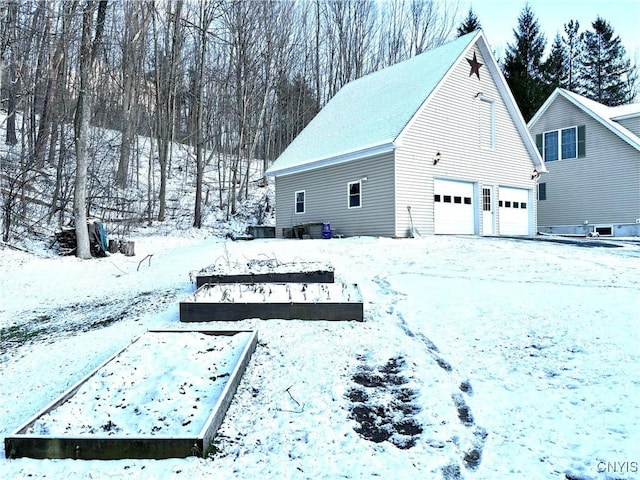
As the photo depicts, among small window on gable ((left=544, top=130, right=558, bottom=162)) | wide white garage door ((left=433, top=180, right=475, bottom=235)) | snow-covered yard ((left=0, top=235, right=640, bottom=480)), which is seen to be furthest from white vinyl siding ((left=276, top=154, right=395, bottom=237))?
small window on gable ((left=544, top=130, right=558, bottom=162))

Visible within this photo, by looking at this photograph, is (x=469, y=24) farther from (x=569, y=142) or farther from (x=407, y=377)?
(x=407, y=377)

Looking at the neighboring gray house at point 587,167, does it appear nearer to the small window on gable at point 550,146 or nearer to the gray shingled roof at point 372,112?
the small window on gable at point 550,146

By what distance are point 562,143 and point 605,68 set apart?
17.6m

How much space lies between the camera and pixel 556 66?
1153 inches

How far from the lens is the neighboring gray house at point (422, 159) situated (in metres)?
12.7

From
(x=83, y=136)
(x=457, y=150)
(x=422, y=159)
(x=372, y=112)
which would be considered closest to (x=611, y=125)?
(x=457, y=150)

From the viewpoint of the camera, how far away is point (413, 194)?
41.7ft

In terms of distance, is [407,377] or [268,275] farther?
[268,275]

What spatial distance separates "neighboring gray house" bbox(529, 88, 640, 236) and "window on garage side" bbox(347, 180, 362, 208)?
10.4 metres

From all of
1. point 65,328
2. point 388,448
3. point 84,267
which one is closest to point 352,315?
point 388,448

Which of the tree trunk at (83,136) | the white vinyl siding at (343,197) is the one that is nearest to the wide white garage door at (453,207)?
the white vinyl siding at (343,197)

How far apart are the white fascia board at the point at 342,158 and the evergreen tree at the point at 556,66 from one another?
21907mm

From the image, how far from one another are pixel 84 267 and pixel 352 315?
7502 millimetres

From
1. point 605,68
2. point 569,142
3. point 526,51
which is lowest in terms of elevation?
point 569,142
